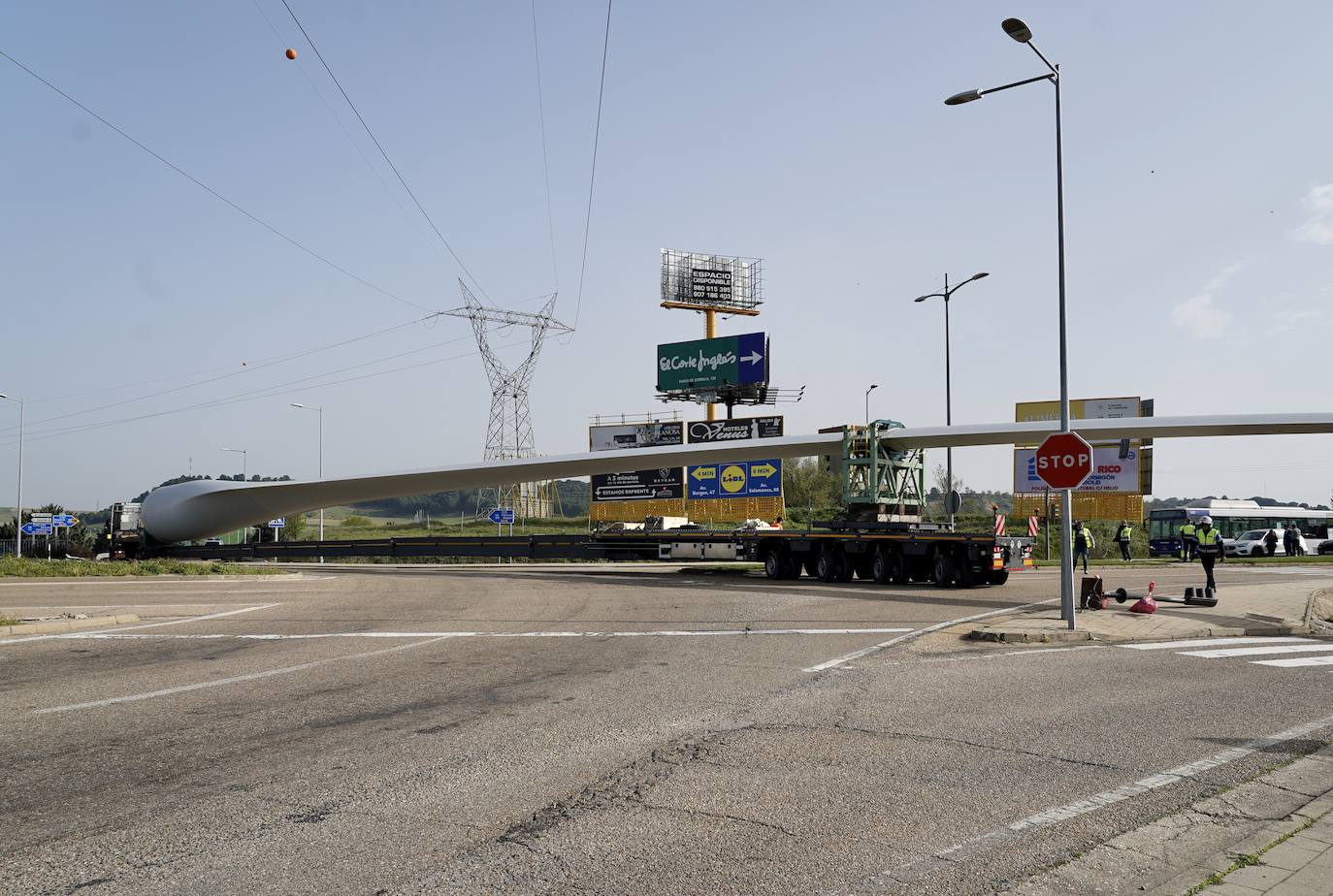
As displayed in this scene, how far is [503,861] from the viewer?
14.2 feet

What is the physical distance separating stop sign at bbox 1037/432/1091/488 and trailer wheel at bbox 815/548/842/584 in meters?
11.0

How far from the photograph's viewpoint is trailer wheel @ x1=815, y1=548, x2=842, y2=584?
83.0ft

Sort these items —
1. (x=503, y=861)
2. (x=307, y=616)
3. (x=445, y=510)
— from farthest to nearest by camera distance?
(x=445, y=510), (x=307, y=616), (x=503, y=861)

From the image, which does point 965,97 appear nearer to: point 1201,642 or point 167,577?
point 1201,642

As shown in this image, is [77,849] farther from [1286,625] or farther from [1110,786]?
[1286,625]

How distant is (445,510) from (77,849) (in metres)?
180

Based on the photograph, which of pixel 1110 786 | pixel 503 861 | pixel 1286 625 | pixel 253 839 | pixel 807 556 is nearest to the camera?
pixel 503 861

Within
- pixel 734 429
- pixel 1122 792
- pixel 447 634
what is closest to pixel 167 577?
pixel 447 634

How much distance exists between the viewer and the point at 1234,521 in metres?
50.8

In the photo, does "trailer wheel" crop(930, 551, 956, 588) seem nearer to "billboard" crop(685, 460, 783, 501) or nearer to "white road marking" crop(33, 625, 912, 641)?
"white road marking" crop(33, 625, 912, 641)

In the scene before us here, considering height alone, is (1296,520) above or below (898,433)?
below

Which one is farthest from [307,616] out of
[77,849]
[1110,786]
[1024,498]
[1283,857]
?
[1024,498]

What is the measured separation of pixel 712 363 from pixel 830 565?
37.5m

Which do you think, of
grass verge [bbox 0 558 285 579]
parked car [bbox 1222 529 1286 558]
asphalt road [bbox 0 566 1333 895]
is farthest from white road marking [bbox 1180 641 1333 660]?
parked car [bbox 1222 529 1286 558]
